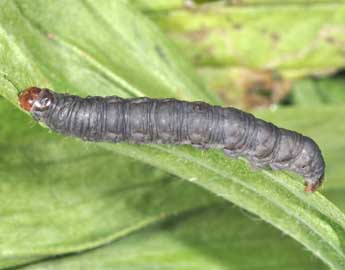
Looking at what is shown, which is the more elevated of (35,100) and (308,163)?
(308,163)

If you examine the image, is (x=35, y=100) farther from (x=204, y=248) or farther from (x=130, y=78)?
(x=204, y=248)

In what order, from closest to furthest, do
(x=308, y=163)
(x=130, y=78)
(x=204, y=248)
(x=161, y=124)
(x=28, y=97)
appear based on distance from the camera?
(x=28, y=97)
(x=161, y=124)
(x=308, y=163)
(x=130, y=78)
(x=204, y=248)

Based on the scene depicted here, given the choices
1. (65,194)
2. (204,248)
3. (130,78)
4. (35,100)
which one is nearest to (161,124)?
(35,100)

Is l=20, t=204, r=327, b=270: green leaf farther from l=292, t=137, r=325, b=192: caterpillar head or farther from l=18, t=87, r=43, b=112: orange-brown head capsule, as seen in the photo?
l=18, t=87, r=43, b=112: orange-brown head capsule

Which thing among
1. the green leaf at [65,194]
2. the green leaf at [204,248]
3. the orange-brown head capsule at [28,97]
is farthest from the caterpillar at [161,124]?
the green leaf at [204,248]

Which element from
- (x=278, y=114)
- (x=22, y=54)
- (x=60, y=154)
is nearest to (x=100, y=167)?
(x=60, y=154)

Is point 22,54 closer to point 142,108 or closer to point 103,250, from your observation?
point 142,108

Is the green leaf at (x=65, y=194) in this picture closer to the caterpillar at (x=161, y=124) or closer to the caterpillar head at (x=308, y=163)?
the caterpillar at (x=161, y=124)
